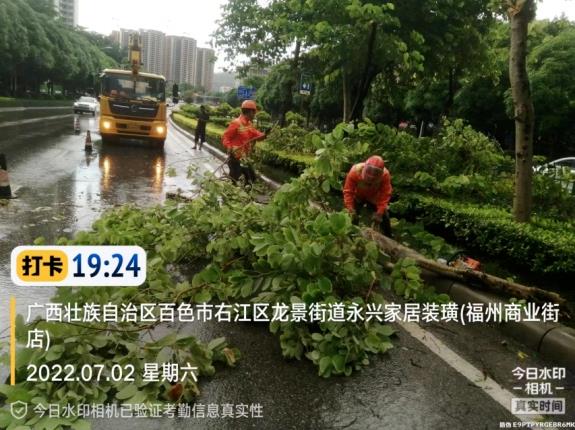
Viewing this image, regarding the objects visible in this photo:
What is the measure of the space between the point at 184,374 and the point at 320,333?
1113 mm

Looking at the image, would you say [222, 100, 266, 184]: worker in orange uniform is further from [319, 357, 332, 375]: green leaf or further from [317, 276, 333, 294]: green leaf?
[319, 357, 332, 375]: green leaf

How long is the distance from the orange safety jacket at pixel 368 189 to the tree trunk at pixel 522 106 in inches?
66.6

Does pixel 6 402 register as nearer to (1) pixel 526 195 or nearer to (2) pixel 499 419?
(2) pixel 499 419

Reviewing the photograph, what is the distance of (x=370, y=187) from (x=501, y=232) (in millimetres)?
1556

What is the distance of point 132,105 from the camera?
16672mm

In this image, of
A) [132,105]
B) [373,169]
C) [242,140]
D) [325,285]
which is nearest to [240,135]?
[242,140]

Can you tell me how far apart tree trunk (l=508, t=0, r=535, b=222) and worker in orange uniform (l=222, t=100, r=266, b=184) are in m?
3.89

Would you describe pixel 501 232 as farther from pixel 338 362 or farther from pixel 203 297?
pixel 203 297

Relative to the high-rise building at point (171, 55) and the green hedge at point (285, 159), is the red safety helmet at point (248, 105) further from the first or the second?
the high-rise building at point (171, 55)

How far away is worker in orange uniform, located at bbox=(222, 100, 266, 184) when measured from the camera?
323 inches

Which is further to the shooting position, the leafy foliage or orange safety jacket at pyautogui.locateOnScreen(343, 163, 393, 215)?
the leafy foliage

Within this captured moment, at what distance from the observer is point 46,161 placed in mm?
12516

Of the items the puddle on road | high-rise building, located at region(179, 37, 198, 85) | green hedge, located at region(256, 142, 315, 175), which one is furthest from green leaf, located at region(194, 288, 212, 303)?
high-rise building, located at region(179, 37, 198, 85)

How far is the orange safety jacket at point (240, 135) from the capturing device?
325 inches
